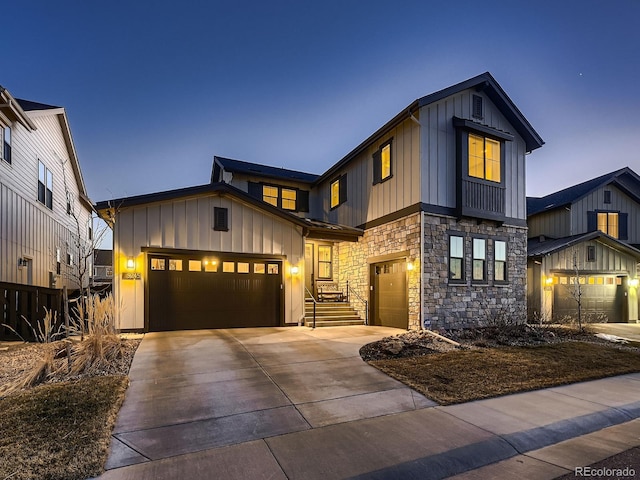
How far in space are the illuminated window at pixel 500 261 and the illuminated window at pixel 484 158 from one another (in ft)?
7.27

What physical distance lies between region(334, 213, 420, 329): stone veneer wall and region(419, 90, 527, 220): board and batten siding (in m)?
1.22

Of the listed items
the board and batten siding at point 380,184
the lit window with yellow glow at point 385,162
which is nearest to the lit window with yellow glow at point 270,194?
the board and batten siding at point 380,184

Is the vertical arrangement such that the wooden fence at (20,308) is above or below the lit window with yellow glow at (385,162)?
below

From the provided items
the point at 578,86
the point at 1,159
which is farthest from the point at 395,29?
the point at 1,159

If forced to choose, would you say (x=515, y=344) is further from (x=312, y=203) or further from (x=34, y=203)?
(x=34, y=203)

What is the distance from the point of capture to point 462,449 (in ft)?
11.6

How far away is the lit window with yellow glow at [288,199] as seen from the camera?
16.6 metres

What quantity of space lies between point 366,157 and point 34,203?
497 inches

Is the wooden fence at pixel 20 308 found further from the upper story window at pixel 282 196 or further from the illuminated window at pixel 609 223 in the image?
the illuminated window at pixel 609 223

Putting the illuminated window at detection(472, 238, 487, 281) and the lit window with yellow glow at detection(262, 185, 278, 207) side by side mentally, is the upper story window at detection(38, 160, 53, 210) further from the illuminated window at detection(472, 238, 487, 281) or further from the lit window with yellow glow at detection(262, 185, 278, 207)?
the illuminated window at detection(472, 238, 487, 281)

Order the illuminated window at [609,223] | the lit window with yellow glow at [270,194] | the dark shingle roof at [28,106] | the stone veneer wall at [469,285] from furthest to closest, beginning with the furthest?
the illuminated window at [609,223] → the lit window with yellow glow at [270,194] → the dark shingle roof at [28,106] → the stone veneer wall at [469,285]

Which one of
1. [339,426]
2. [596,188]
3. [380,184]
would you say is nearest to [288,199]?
[380,184]

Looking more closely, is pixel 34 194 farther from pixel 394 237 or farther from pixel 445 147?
pixel 445 147

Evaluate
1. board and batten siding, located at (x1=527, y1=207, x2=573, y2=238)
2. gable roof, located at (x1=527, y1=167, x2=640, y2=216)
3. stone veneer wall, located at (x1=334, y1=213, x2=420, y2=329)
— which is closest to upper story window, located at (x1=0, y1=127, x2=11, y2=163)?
stone veneer wall, located at (x1=334, y1=213, x2=420, y2=329)
